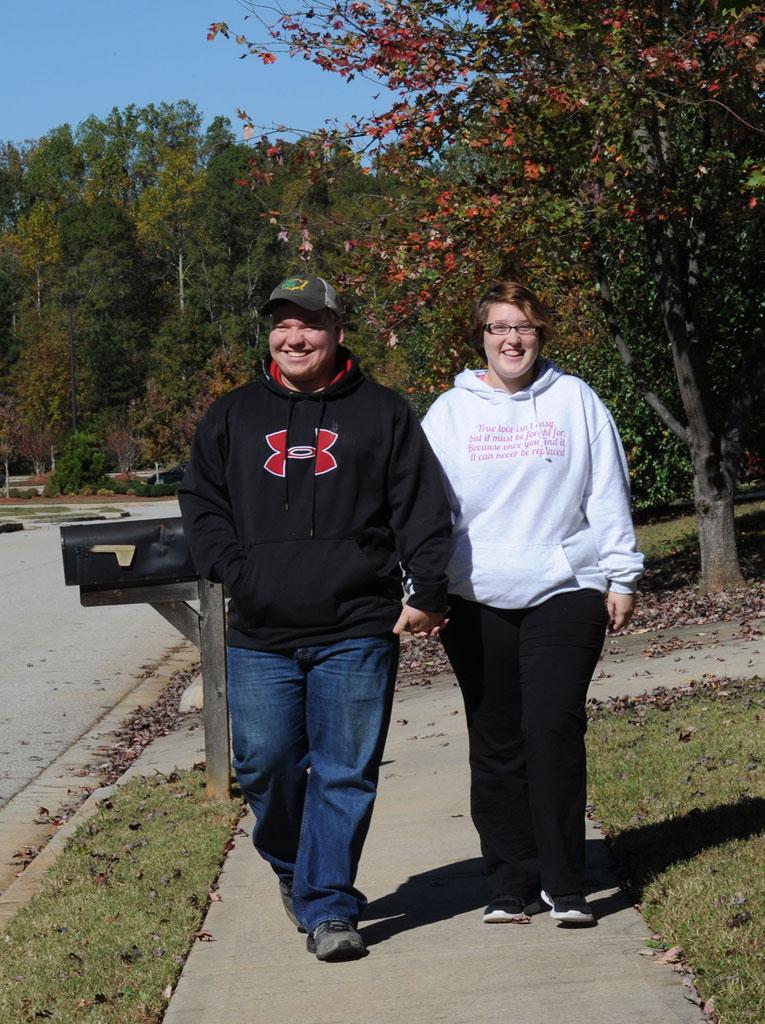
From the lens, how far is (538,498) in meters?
4.33

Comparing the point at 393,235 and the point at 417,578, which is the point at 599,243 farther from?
the point at 417,578

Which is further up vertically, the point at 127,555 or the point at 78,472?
the point at 127,555

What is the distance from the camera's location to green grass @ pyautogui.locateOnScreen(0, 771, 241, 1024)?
4.28 m

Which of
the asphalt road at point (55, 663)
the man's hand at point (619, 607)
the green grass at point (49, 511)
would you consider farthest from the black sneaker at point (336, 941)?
the green grass at point (49, 511)

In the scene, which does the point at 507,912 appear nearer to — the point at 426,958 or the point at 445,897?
the point at 426,958

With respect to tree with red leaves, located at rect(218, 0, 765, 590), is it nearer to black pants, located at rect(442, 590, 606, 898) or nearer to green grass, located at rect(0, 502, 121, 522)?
black pants, located at rect(442, 590, 606, 898)

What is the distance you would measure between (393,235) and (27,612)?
7.01m

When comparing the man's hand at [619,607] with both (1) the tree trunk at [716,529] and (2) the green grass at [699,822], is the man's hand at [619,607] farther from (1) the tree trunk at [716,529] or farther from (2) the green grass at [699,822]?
(1) the tree trunk at [716,529]

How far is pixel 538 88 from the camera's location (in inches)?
450

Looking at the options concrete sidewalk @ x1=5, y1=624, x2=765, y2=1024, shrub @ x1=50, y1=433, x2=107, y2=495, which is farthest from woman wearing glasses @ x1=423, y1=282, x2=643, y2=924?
shrub @ x1=50, y1=433, x2=107, y2=495

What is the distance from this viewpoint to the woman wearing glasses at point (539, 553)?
4.32m

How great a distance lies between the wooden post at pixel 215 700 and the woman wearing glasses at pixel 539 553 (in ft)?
8.32

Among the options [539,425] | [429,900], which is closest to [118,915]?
[429,900]

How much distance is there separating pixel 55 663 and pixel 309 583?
946 cm
